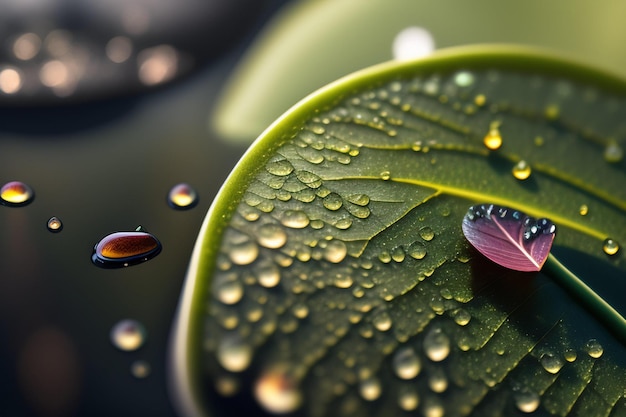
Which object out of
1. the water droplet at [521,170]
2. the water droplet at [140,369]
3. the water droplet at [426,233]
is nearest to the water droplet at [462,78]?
the water droplet at [521,170]

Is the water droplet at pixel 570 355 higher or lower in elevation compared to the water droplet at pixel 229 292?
lower

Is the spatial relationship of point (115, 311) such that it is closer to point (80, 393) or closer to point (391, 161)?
point (80, 393)

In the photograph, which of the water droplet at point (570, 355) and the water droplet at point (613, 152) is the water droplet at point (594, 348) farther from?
the water droplet at point (613, 152)

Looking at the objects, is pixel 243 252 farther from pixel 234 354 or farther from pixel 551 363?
pixel 551 363

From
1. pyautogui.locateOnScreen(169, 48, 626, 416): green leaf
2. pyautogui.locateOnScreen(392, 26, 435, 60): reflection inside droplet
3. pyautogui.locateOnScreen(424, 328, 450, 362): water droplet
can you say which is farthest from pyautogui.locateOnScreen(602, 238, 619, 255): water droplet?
pyautogui.locateOnScreen(392, 26, 435, 60): reflection inside droplet

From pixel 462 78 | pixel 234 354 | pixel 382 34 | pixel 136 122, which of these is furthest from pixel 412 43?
pixel 234 354

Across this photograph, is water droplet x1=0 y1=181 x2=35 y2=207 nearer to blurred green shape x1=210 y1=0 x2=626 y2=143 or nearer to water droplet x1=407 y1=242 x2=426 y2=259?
blurred green shape x1=210 y1=0 x2=626 y2=143

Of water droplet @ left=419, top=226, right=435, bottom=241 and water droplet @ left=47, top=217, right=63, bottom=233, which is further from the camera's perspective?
water droplet @ left=47, top=217, right=63, bottom=233
